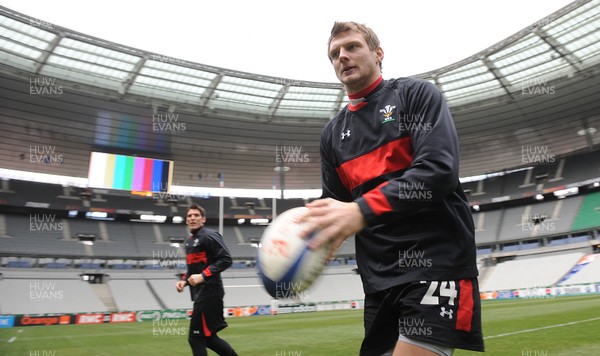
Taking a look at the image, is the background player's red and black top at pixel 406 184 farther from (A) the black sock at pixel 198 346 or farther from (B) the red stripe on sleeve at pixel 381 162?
(A) the black sock at pixel 198 346

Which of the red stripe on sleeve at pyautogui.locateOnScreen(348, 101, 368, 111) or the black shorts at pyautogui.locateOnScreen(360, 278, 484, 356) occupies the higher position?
the red stripe on sleeve at pyautogui.locateOnScreen(348, 101, 368, 111)

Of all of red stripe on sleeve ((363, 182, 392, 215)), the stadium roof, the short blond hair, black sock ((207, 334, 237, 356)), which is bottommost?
black sock ((207, 334, 237, 356))

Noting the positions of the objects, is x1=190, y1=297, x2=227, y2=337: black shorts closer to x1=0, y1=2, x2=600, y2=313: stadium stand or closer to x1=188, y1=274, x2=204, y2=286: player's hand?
x1=188, y1=274, x2=204, y2=286: player's hand

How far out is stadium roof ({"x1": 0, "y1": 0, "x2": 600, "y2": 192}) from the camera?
25.6 m

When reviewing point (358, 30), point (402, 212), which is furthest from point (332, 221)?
point (358, 30)

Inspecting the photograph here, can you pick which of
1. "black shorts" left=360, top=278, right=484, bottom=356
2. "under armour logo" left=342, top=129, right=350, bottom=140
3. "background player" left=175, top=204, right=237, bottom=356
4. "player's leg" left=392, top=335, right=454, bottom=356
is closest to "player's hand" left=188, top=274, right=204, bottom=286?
"background player" left=175, top=204, right=237, bottom=356

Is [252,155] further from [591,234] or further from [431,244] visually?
[431,244]

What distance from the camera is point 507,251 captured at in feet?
135

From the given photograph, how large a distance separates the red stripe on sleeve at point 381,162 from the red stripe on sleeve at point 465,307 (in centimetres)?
61

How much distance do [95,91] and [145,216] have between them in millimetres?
17873

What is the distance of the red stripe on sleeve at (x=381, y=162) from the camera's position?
7.16 feet

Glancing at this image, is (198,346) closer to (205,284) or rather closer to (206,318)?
(206,318)

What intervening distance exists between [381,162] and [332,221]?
684mm

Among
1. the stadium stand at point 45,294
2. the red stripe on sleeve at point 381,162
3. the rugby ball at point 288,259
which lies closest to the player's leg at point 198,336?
the rugby ball at point 288,259
